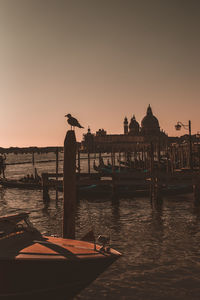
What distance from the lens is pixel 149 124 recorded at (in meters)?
168

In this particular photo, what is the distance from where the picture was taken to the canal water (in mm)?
8258

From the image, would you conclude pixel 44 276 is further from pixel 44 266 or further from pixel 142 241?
pixel 142 241

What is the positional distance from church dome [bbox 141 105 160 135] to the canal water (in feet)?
468

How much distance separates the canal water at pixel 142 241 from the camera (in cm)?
826

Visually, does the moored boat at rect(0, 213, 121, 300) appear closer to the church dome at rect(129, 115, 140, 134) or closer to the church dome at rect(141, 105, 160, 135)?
the church dome at rect(141, 105, 160, 135)

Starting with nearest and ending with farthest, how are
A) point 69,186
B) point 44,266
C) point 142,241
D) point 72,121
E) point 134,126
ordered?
1. point 44,266
2. point 69,186
3. point 72,121
4. point 142,241
5. point 134,126

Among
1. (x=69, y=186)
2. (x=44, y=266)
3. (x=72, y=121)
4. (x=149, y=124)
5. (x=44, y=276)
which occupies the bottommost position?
(x=44, y=276)

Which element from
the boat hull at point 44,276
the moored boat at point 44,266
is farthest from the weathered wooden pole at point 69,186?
the boat hull at point 44,276

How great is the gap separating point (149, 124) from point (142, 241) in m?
159

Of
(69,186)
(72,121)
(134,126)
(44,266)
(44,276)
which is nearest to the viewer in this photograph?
(44,266)

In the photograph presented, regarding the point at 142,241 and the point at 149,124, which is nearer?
the point at 142,241

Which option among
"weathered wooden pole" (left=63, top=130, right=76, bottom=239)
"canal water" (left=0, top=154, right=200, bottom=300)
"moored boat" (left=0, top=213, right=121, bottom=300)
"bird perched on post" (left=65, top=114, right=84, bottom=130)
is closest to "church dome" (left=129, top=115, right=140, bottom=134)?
"canal water" (left=0, top=154, right=200, bottom=300)

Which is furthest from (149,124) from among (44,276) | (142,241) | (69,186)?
(44,276)

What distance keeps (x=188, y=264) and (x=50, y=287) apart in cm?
500
